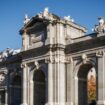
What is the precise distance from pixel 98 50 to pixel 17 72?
567 inches

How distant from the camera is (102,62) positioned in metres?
38.3

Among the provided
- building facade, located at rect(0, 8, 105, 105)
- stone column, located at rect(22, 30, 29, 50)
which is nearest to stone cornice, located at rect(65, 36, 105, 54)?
building facade, located at rect(0, 8, 105, 105)

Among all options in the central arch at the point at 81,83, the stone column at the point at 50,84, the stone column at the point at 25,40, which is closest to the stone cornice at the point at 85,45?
the central arch at the point at 81,83

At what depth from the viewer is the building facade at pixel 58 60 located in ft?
128

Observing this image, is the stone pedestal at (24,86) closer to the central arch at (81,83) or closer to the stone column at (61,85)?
the stone column at (61,85)

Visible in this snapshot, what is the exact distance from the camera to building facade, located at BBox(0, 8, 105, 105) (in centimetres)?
3916

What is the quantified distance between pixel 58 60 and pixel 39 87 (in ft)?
18.6

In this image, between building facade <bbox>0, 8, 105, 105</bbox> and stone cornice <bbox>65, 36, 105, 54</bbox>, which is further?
building facade <bbox>0, 8, 105, 105</bbox>

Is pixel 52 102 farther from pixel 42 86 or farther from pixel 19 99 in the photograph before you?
pixel 19 99

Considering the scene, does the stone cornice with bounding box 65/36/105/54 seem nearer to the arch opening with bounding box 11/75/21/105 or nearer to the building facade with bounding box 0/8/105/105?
the building facade with bounding box 0/8/105/105

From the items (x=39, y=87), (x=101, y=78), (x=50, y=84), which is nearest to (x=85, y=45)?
(x=101, y=78)

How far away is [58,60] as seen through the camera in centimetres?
4156

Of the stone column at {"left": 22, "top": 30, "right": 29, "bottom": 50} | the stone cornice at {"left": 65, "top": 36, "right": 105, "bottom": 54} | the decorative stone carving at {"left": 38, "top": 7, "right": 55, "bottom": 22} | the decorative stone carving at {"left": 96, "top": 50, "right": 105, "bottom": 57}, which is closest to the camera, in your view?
the decorative stone carving at {"left": 96, "top": 50, "right": 105, "bottom": 57}

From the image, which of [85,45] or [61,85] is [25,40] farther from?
[85,45]
